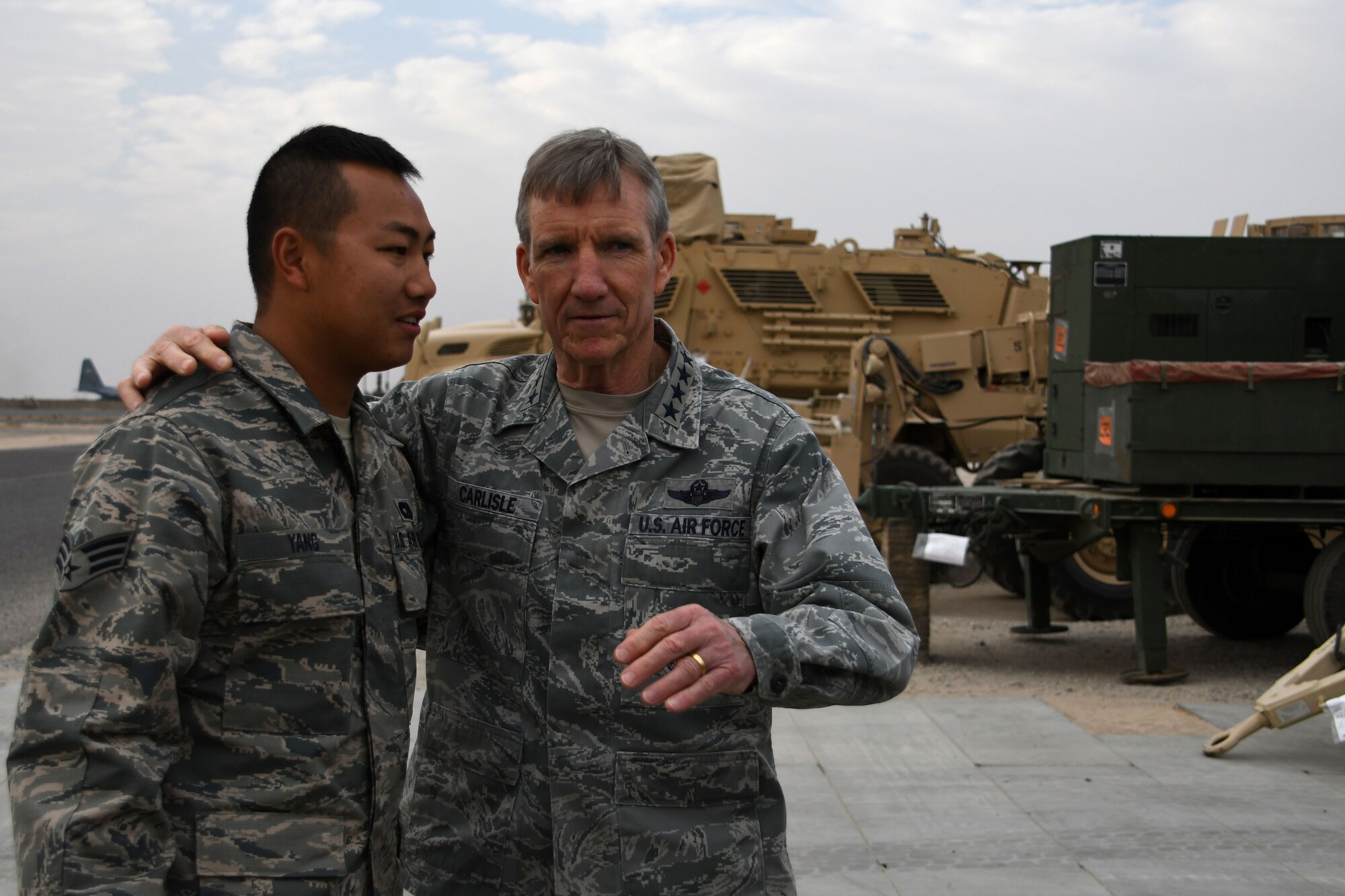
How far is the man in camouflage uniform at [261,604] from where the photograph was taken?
1565mm

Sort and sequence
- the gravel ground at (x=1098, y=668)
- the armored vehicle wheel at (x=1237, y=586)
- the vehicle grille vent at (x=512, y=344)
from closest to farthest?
1. the gravel ground at (x=1098, y=668)
2. the armored vehicle wheel at (x=1237, y=586)
3. the vehicle grille vent at (x=512, y=344)

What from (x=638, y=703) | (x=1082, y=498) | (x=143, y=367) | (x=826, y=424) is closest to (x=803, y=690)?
(x=638, y=703)

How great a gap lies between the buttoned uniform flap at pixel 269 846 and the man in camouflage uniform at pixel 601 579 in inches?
15.3

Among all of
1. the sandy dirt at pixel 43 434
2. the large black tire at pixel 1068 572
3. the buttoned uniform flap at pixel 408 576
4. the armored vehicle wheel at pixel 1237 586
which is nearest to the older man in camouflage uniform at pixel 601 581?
the buttoned uniform flap at pixel 408 576

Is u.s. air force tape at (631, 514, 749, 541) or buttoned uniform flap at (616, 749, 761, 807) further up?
u.s. air force tape at (631, 514, 749, 541)

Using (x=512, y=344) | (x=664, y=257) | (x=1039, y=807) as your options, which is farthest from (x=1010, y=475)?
(x=664, y=257)

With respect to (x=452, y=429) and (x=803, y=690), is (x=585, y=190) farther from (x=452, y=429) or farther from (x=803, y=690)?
(x=803, y=690)

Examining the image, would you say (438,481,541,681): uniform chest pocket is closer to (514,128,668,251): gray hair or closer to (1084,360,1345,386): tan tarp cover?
(514,128,668,251): gray hair

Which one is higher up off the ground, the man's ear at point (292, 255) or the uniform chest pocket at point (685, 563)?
the man's ear at point (292, 255)

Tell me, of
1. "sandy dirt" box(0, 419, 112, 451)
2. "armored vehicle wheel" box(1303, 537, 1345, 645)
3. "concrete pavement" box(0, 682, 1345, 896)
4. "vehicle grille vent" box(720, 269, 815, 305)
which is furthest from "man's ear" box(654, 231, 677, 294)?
"sandy dirt" box(0, 419, 112, 451)

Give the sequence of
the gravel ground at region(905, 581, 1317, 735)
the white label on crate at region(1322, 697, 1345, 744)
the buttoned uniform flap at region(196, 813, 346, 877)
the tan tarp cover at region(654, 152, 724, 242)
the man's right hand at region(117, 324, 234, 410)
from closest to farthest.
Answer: the buttoned uniform flap at region(196, 813, 346, 877), the man's right hand at region(117, 324, 234, 410), the white label on crate at region(1322, 697, 1345, 744), the gravel ground at region(905, 581, 1317, 735), the tan tarp cover at region(654, 152, 724, 242)

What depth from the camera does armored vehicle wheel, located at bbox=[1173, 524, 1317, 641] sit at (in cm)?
864

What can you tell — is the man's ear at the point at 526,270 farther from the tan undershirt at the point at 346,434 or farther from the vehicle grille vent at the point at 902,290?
the vehicle grille vent at the point at 902,290

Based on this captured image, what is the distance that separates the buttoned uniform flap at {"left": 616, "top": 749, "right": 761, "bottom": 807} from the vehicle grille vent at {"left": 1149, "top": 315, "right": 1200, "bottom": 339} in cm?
694
